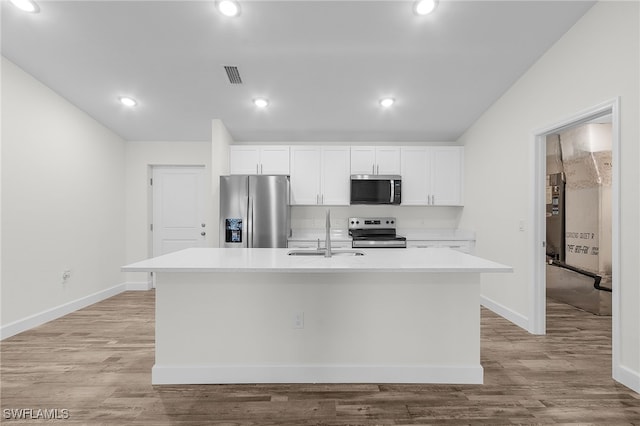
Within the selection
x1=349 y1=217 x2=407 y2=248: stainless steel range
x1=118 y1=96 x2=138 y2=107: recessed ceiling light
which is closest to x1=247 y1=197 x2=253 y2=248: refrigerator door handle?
x1=349 y1=217 x2=407 y2=248: stainless steel range

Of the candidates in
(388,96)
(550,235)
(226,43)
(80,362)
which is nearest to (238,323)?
(80,362)

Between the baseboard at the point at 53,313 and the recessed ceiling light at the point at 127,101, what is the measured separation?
8.36 feet

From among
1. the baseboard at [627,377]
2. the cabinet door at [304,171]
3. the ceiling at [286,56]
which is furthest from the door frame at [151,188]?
the baseboard at [627,377]

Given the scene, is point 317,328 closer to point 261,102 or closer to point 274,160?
point 261,102

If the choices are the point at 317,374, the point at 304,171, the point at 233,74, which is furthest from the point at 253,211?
the point at 317,374

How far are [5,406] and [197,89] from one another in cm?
315

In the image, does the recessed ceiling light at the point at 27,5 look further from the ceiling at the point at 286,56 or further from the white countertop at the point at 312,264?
the white countertop at the point at 312,264

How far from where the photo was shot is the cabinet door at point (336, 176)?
15.4 feet

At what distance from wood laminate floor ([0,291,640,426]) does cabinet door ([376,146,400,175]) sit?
2653mm

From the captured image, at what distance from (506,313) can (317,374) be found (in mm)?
2551

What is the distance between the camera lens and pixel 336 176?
470 cm

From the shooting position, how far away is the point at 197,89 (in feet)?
11.8

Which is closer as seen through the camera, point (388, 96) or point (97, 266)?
point (388, 96)

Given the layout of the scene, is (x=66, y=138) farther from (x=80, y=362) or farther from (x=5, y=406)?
(x=5, y=406)
